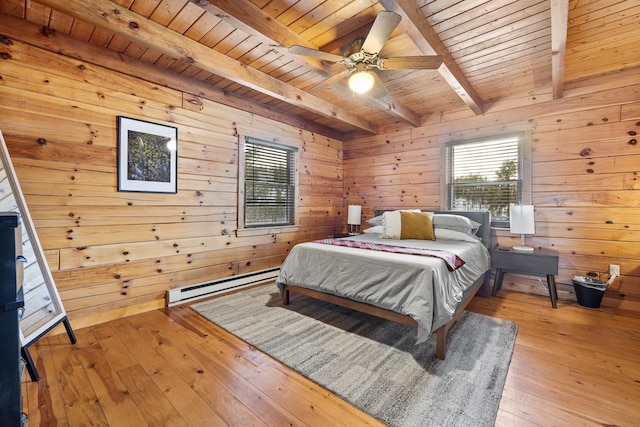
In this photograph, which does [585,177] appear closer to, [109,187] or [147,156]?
[147,156]

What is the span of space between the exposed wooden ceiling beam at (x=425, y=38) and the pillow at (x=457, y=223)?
1417 mm

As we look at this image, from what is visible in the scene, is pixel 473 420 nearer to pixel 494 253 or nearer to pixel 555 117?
pixel 494 253

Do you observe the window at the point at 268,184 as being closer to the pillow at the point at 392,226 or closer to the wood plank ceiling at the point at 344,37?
the wood plank ceiling at the point at 344,37

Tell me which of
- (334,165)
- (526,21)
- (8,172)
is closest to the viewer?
(8,172)

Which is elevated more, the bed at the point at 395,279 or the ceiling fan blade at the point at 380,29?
the ceiling fan blade at the point at 380,29

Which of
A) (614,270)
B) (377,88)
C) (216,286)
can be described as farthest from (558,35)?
(216,286)

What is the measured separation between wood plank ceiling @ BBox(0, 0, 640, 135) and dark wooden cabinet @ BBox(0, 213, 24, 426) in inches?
65.8

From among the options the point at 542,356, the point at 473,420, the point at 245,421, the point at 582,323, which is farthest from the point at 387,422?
the point at 582,323

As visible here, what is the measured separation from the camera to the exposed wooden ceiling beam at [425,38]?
179cm

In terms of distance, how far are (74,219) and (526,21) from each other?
4007 mm

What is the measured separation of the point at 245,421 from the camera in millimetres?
1428

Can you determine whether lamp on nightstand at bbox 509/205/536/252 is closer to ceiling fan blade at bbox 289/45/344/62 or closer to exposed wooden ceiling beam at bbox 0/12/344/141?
Answer: ceiling fan blade at bbox 289/45/344/62

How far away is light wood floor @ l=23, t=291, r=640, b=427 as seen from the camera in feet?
4.77

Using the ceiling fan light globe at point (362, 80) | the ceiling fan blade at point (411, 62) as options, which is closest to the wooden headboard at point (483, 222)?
the ceiling fan blade at point (411, 62)
